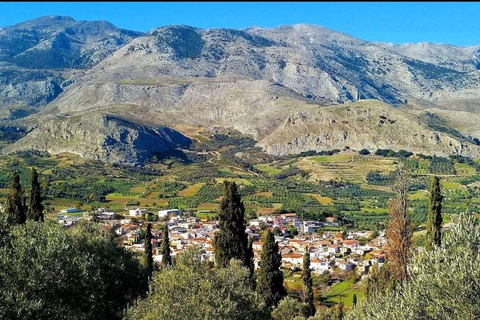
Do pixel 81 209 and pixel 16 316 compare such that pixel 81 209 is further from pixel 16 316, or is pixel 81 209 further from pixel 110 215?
pixel 16 316

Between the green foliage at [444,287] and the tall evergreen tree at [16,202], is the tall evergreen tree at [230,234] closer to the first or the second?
the tall evergreen tree at [16,202]

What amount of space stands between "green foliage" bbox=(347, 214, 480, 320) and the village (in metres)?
49.8

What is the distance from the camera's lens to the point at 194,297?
1817cm

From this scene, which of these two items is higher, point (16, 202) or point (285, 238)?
point (16, 202)

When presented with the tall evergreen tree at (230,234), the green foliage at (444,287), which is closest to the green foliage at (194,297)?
the green foliage at (444,287)

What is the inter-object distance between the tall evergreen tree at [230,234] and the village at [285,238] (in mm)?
29949

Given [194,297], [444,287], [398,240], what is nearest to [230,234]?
[398,240]

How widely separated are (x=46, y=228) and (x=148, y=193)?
112844 millimetres

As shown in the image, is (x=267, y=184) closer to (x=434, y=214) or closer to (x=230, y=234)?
(x=230, y=234)

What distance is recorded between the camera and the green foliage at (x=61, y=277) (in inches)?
707

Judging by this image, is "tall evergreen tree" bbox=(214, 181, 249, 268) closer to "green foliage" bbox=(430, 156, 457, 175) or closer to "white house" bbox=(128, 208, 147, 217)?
"white house" bbox=(128, 208, 147, 217)

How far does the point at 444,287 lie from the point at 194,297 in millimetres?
8852

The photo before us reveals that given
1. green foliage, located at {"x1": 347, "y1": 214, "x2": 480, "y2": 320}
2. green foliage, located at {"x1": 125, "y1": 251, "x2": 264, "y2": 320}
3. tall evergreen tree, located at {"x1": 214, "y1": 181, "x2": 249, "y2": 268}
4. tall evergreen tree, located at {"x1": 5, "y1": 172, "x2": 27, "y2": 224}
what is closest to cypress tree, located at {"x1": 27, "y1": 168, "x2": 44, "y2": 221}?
tall evergreen tree, located at {"x1": 5, "y1": 172, "x2": 27, "y2": 224}

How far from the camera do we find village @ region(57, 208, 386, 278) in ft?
248
